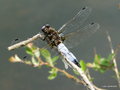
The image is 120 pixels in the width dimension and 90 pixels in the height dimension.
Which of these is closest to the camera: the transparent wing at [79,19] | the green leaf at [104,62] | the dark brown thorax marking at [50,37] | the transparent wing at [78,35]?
the dark brown thorax marking at [50,37]

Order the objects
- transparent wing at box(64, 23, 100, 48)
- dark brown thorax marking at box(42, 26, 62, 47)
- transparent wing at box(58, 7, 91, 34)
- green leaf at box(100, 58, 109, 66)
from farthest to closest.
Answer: green leaf at box(100, 58, 109, 66) → transparent wing at box(58, 7, 91, 34) → transparent wing at box(64, 23, 100, 48) → dark brown thorax marking at box(42, 26, 62, 47)

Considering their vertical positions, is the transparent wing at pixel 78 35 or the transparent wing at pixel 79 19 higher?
the transparent wing at pixel 79 19

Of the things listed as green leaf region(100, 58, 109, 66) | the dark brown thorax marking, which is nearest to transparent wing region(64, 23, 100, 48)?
the dark brown thorax marking

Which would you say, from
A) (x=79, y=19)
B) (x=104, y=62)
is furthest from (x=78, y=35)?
(x=104, y=62)

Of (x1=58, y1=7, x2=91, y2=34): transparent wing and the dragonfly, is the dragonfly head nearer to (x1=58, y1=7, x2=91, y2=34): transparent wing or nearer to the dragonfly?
the dragonfly

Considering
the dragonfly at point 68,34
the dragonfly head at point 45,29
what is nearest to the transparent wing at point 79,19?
the dragonfly at point 68,34

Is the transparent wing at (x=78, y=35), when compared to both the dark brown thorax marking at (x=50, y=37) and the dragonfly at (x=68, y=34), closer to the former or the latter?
the dragonfly at (x=68, y=34)

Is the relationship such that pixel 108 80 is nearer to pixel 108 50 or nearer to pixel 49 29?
pixel 108 50

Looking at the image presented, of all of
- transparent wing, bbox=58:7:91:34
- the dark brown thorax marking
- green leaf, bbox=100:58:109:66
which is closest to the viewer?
the dark brown thorax marking
